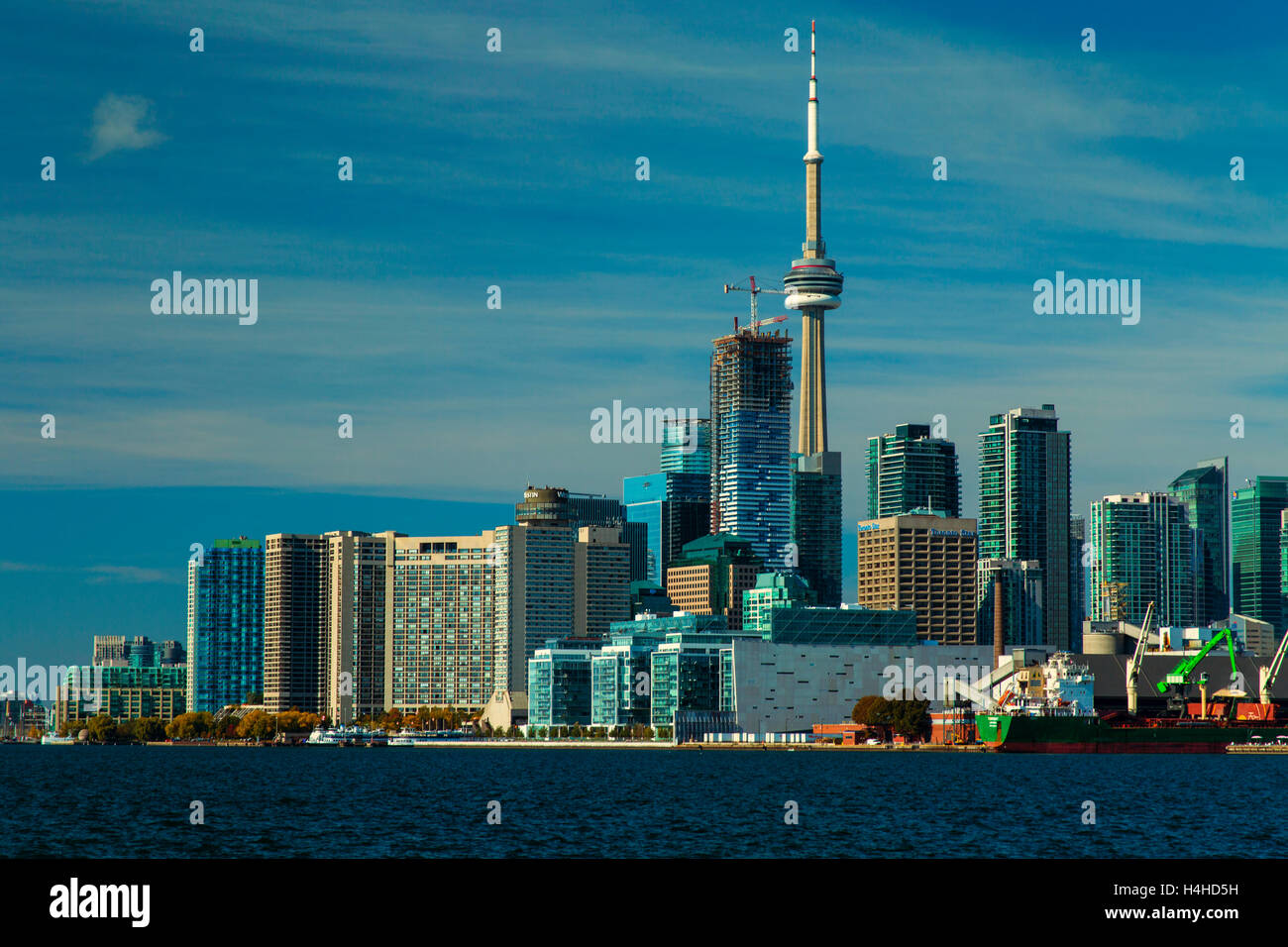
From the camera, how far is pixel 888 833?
Result: 87.8 meters

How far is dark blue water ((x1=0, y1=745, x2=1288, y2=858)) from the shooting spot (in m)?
78.8

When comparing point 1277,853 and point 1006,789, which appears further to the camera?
point 1006,789

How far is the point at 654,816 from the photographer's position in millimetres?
100188

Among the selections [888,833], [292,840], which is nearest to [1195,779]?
[888,833]

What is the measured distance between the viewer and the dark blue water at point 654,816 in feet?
259

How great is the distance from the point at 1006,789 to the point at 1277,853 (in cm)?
5817
